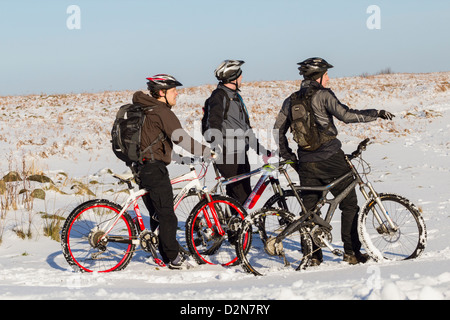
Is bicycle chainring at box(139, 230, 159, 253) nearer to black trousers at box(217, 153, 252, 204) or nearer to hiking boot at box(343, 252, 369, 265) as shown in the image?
black trousers at box(217, 153, 252, 204)

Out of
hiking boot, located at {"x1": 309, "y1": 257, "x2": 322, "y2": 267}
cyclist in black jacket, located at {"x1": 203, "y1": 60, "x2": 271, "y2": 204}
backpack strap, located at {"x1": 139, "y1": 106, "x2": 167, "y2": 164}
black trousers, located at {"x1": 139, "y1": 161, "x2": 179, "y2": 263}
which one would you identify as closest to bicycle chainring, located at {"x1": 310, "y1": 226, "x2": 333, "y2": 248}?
hiking boot, located at {"x1": 309, "y1": 257, "x2": 322, "y2": 267}

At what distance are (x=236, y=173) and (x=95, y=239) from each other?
1.98 meters

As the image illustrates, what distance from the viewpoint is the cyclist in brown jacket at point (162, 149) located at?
19.0 ft

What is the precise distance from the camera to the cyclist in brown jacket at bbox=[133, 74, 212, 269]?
578 cm

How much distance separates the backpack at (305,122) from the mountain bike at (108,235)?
147cm

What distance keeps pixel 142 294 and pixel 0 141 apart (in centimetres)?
1759

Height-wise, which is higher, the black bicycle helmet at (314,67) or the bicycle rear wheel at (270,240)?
the black bicycle helmet at (314,67)

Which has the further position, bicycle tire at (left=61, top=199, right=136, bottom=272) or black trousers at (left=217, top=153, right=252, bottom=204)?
black trousers at (left=217, top=153, right=252, bottom=204)

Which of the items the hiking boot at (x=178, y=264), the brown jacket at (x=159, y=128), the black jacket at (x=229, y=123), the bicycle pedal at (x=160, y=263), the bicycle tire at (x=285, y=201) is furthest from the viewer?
the bicycle tire at (x=285, y=201)

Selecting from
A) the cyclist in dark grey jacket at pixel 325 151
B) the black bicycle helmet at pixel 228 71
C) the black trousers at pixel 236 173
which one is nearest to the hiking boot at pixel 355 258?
the cyclist in dark grey jacket at pixel 325 151

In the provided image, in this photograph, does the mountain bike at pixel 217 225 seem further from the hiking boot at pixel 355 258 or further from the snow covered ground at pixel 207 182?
the hiking boot at pixel 355 258
